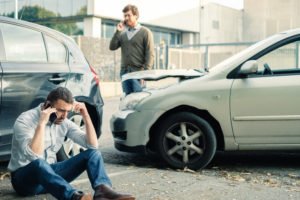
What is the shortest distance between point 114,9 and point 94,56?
991 cm

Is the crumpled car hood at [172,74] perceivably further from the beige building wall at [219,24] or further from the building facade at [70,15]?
the beige building wall at [219,24]

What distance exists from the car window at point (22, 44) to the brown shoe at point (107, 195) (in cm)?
178

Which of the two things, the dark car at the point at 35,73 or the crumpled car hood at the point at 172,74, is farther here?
the crumpled car hood at the point at 172,74

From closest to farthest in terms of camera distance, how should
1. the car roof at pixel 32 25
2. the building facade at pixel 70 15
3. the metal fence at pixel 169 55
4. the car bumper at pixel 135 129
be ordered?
1. the car roof at pixel 32 25
2. the car bumper at pixel 135 129
3. the metal fence at pixel 169 55
4. the building facade at pixel 70 15

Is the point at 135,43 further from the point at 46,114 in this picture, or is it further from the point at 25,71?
A: the point at 46,114

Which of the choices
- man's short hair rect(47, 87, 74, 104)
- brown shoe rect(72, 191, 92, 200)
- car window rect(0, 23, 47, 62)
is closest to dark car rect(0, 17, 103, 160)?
car window rect(0, 23, 47, 62)

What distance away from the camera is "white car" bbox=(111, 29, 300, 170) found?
588 cm

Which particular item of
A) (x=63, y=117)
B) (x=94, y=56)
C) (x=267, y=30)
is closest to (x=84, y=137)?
(x=63, y=117)

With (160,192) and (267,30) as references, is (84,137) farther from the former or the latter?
(267,30)

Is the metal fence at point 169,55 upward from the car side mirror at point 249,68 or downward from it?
upward

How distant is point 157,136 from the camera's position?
6000 millimetres

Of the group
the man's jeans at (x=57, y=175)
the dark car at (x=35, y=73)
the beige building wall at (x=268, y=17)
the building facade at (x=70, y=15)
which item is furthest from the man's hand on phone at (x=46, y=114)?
the beige building wall at (x=268, y=17)

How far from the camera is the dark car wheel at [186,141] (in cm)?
589

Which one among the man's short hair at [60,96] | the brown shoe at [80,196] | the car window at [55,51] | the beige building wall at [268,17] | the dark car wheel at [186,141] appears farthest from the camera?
the beige building wall at [268,17]
